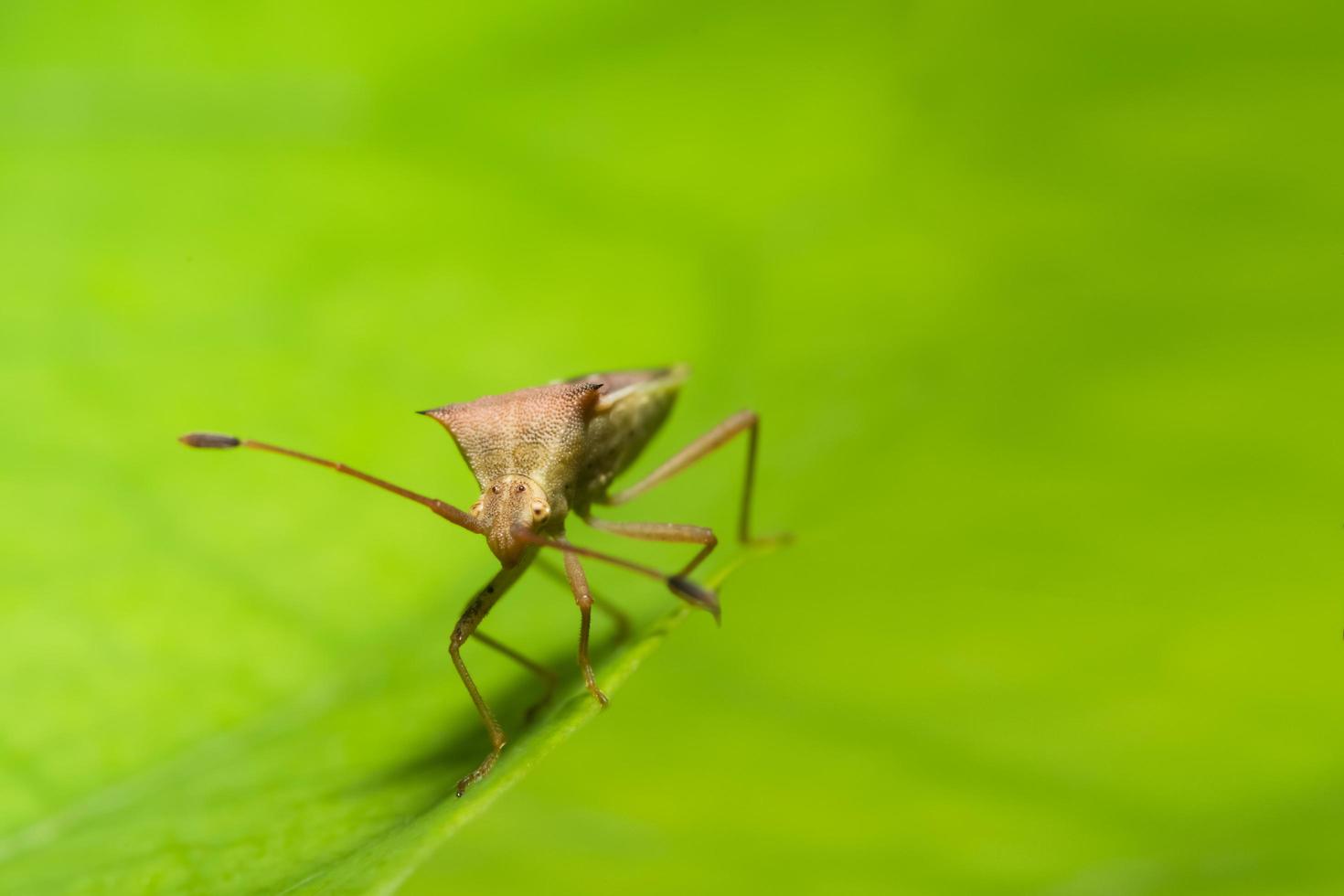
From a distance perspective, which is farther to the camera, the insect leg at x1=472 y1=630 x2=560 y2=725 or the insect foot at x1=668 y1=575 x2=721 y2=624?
the insect leg at x1=472 y1=630 x2=560 y2=725

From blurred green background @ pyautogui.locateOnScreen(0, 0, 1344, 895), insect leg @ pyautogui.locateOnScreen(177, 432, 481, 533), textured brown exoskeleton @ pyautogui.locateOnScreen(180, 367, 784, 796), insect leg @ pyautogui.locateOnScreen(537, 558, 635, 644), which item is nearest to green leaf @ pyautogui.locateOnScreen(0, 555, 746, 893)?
blurred green background @ pyautogui.locateOnScreen(0, 0, 1344, 895)

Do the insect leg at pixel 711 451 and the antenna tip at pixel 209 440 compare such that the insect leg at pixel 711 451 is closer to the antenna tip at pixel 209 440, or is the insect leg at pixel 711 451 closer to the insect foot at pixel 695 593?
the insect foot at pixel 695 593

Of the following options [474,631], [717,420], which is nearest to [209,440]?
[474,631]

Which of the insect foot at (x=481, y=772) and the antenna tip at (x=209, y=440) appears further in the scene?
the antenna tip at (x=209, y=440)

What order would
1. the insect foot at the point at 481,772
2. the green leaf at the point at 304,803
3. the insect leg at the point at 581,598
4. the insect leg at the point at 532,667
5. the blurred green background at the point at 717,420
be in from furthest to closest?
the insect leg at the point at 532,667
the insect leg at the point at 581,598
the insect foot at the point at 481,772
the blurred green background at the point at 717,420
the green leaf at the point at 304,803

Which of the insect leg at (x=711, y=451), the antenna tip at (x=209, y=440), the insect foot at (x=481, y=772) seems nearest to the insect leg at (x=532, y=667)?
the insect foot at (x=481, y=772)

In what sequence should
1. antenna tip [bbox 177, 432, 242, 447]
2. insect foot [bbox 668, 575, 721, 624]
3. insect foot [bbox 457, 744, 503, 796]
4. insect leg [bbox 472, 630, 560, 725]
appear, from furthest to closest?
insect leg [bbox 472, 630, 560, 725], antenna tip [bbox 177, 432, 242, 447], insect foot [bbox 668, 575, 721, 624], insect foot [bbox 457, 744, 503, 796]

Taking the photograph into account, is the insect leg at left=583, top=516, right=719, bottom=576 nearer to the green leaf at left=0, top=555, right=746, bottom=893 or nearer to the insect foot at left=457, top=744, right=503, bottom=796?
the green leaf at left=0, top=555, right=746, bottom=893
